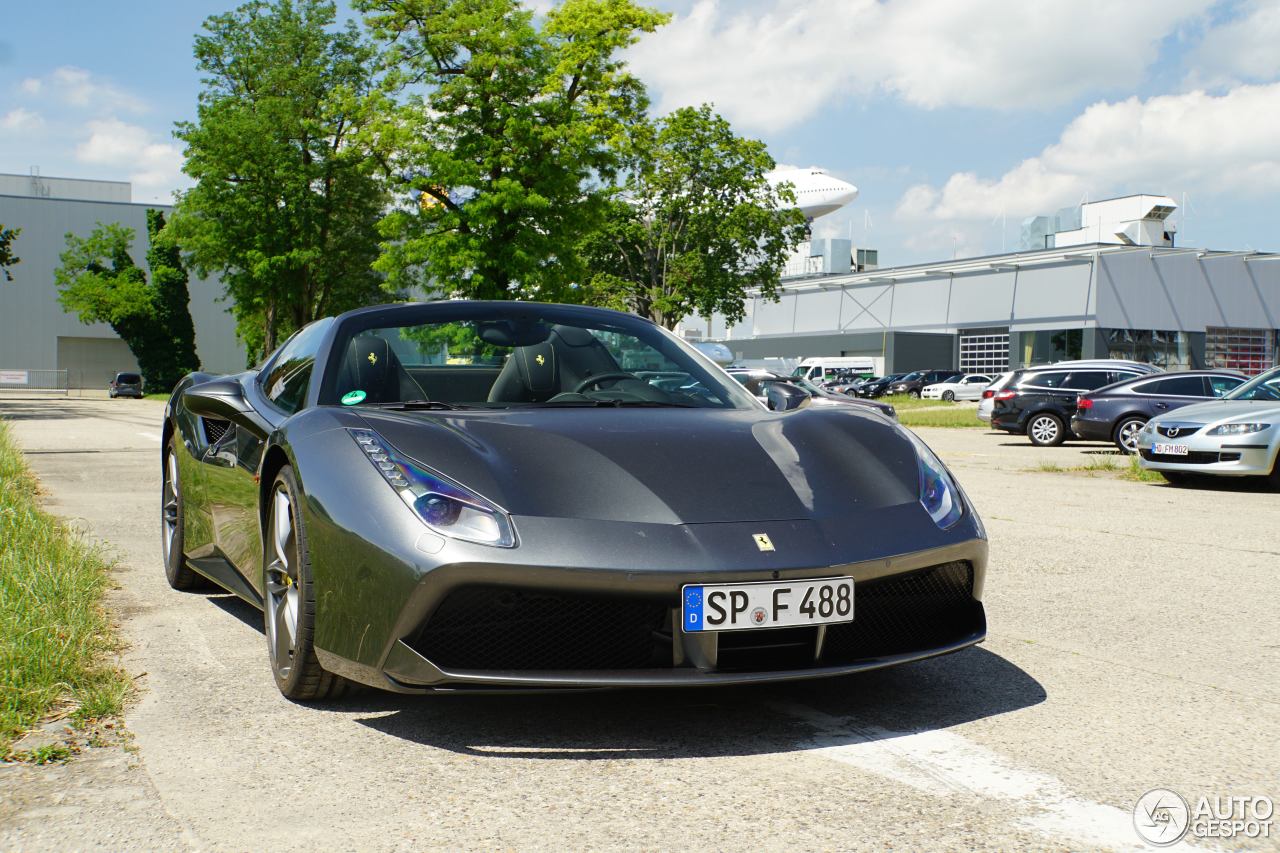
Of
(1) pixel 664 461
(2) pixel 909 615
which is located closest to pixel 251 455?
(1) pixel 664 461

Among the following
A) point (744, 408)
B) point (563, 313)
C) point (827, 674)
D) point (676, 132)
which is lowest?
point (827, 674)

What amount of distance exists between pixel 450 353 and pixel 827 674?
202 centimetres

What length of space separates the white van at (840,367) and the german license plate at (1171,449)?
53.6m

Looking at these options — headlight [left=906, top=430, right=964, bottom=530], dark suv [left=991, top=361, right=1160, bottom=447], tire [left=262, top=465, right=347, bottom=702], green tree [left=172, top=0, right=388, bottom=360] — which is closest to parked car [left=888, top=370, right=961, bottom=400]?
green tree [left=172, top=0, right=388, bottom=360]

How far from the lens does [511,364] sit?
4.54 m

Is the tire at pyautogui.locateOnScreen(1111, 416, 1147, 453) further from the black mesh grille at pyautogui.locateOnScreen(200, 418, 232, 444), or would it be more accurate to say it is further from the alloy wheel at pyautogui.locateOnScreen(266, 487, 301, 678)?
the alloy wheel at pyautogui.locateOnScreen(266, 487, 301, 678)

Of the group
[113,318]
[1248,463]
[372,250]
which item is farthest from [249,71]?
[1248,463]

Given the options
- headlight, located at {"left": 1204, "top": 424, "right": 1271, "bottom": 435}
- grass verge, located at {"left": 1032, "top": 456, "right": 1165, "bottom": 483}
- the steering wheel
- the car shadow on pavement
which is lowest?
grass verge, located at {"left": 1032, "top": 456, "right": 1165, "bottom": 483}

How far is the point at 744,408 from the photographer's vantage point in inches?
173

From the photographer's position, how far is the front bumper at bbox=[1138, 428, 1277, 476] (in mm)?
12117

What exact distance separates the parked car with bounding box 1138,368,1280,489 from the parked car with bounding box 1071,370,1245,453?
5.73 meters

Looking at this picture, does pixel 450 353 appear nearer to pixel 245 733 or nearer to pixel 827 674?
pixel 245 733

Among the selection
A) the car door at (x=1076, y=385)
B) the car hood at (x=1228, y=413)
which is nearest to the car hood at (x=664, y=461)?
the car hood at (x=1228, y=413)

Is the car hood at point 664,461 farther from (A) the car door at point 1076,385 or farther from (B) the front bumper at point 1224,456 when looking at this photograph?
(A) the car door at point 1076,385
